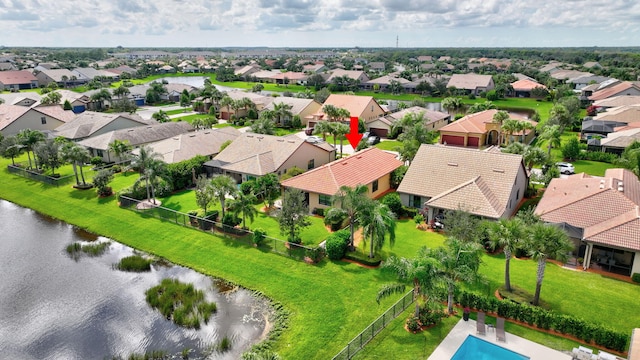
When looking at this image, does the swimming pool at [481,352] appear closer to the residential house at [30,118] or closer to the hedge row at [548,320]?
the hedge row at [548,320]

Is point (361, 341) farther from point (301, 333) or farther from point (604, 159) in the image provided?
point (604, 159)

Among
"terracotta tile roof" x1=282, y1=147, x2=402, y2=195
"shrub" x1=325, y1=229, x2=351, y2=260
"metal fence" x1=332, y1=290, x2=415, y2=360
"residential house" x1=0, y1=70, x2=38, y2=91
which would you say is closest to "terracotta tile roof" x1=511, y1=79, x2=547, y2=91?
"terracotta tile roof" x1=282, y1=147, x2=402, y2=195

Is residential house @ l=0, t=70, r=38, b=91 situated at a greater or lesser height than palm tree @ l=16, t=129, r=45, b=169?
greater

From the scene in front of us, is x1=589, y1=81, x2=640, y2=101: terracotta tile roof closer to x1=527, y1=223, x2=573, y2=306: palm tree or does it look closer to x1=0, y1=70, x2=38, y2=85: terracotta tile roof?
x1=527, y1=223, x2=573, y2=306: palm tree

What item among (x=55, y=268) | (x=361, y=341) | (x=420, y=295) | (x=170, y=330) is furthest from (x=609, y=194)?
(x=55, y=268)

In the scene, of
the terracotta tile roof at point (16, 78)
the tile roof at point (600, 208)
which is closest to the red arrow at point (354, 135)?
the tile roof at point (600, 208)
